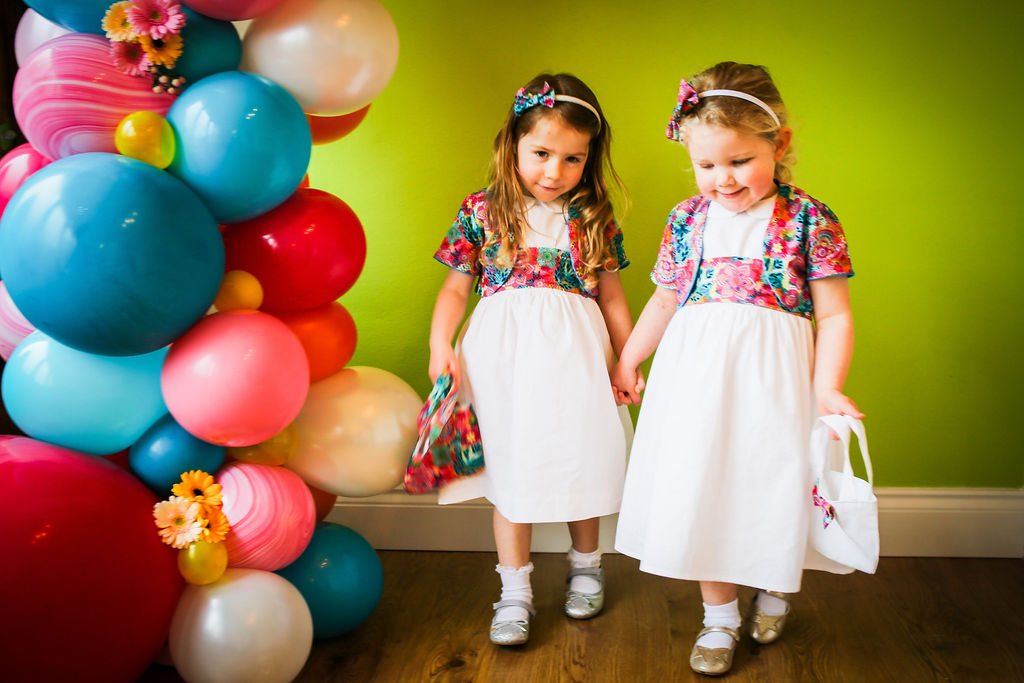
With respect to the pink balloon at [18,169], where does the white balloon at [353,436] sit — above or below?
below

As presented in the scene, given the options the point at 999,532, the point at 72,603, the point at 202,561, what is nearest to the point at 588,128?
the point at 202,561

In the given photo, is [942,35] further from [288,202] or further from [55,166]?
[55,166]

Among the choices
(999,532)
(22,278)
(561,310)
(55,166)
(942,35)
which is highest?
(942,35)

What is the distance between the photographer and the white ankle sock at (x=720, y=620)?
5.19 feet

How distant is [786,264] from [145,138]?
1.13m

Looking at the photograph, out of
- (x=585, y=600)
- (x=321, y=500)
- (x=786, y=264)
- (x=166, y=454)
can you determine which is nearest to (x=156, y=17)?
(x=166, y=454)

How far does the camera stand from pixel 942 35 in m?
1.95

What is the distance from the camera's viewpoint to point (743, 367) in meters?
1.52

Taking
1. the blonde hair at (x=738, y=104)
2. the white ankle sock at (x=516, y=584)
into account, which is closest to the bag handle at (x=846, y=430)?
the blonde hair at (x=738, y=104)

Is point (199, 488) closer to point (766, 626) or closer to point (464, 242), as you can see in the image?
point (464, 242)

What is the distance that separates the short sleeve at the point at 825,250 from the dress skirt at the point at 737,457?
4.0 inches

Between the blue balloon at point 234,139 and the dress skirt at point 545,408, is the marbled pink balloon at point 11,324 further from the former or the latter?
the dress skirt at point 545,408

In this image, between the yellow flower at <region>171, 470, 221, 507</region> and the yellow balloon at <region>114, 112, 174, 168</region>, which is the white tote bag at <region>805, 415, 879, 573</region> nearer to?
the yellow flower at <region>171, 470, 221, 507</region>

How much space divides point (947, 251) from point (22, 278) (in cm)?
197
